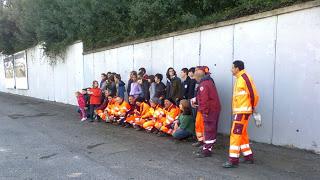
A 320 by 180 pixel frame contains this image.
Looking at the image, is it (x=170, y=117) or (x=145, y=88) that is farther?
(x=145, y=88)

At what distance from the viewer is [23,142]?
9.29 meters

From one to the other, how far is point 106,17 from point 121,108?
5964mm

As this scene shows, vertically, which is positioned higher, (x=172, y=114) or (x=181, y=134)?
(x=172, y=114)

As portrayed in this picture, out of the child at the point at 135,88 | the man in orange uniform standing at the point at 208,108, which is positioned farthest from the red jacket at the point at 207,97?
the child at the point at 135,88

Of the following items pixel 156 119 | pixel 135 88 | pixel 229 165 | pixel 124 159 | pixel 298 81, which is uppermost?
pixel 298 81

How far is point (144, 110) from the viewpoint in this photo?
10688mm

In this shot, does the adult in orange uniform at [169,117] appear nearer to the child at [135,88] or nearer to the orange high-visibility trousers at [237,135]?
the child at [135,88]

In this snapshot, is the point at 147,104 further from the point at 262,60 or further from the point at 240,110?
the point at 240,110

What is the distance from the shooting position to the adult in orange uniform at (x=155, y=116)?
9.92 meters

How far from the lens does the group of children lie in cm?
916

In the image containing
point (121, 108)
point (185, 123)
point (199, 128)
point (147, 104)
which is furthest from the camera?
point (121, 108)

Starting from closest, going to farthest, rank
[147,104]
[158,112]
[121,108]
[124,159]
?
[124,159]
[158,112]
[147,104]
[121,108]

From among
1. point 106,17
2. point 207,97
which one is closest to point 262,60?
point 207,97

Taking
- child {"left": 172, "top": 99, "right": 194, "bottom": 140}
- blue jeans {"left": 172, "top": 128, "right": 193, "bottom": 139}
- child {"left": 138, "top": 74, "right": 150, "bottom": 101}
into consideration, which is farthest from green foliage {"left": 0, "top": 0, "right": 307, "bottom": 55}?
blue jeans {"left": 172, "top": 128, "right": 193, "bottom": 139}
